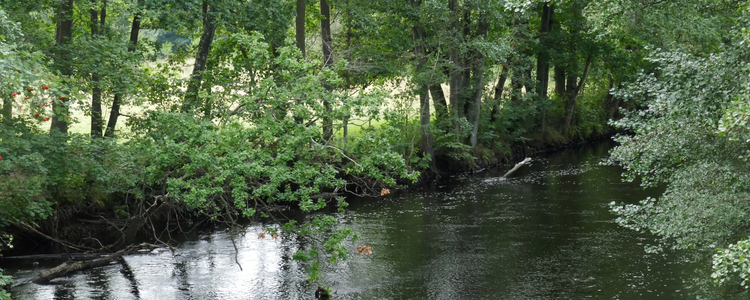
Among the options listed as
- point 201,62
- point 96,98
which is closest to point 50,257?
point 96,98

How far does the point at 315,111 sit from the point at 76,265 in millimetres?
7744

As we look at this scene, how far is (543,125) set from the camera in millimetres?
39188

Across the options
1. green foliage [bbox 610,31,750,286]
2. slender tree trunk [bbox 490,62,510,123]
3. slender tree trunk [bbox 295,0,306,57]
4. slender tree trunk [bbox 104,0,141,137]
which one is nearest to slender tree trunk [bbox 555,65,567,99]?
slender tree trunk [bbox 490,62,510,123]

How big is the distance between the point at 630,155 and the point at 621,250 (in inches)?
282

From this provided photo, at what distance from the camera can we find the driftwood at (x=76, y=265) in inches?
640

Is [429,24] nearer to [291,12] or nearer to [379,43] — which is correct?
[379,43]

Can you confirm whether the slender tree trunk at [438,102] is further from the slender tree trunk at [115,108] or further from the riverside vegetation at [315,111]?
the slender tree trunk at [115,108]

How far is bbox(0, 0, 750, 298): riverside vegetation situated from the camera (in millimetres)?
10148

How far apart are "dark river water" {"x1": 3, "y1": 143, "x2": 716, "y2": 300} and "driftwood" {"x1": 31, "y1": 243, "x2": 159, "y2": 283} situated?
305 millimetres

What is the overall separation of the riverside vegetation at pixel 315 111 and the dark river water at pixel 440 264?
105cm

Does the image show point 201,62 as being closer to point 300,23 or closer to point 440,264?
point 300,23

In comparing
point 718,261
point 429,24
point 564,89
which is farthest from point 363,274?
point 564,89

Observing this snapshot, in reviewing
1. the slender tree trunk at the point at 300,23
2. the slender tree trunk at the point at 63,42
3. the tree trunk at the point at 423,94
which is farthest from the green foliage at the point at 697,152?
the tree trunk at the point at 423,94

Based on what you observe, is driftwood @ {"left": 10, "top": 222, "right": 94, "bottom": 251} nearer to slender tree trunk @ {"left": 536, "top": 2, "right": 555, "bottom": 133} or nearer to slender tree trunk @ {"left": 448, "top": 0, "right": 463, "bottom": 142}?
slender tree trunk @ {"left": 448, "top": 0, "right": 463, "bottom": 142}
